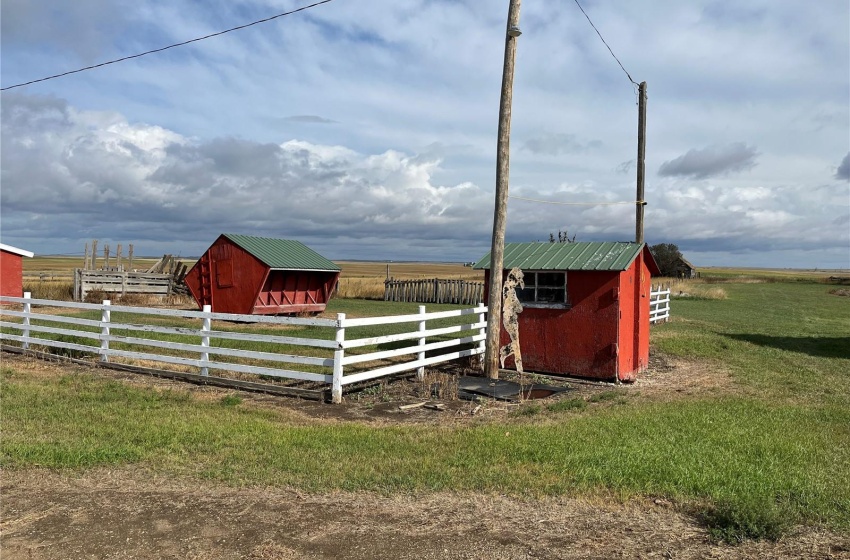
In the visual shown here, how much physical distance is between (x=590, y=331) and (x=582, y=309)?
425 millimetres

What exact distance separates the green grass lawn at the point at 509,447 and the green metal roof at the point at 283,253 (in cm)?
1180

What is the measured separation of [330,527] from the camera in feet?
15.9

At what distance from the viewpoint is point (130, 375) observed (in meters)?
11.5

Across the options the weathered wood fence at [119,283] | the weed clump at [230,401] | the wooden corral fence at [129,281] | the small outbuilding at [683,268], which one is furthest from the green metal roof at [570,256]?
the small outbuilding at [683,268]

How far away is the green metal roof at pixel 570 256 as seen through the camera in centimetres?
1221

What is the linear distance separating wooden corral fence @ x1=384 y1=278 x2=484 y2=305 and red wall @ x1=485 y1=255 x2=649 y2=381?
833 inches

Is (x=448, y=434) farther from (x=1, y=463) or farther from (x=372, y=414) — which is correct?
(x=1, y=463)

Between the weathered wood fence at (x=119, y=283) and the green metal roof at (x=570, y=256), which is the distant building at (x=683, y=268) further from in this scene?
the green metal roof at (x=570, y=256)

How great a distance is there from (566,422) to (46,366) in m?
9.49

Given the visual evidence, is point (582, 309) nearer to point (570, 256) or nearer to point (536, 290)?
point (536, 290)

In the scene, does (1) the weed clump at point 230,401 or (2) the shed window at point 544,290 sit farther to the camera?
(2) the shed window at point 544,290

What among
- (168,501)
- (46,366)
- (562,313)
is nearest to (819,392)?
(562,313)

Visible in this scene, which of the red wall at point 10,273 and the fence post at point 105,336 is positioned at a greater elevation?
the red wall at point 10,273

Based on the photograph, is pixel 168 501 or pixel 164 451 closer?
pixel 168 501
